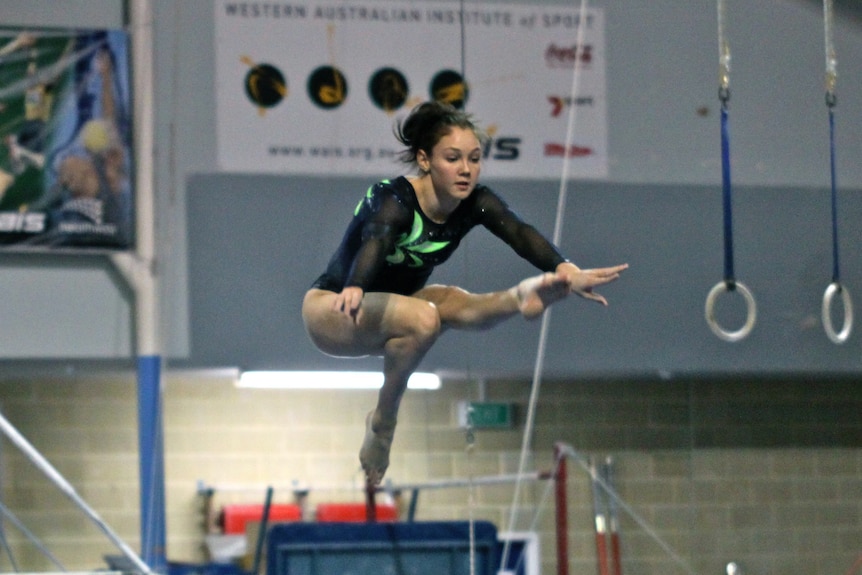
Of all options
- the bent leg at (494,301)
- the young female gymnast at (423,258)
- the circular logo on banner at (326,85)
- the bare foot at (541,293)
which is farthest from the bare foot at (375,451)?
the circular logo on banner at (326,85)

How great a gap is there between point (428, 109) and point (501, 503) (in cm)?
337

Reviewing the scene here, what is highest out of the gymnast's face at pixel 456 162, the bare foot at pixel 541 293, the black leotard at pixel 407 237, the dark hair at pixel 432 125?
the dark hair at pixel 432 125

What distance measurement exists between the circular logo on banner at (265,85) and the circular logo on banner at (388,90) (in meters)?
0.38

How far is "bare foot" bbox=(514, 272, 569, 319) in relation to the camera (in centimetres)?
275

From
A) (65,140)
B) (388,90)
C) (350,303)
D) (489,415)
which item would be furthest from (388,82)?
(350,303)

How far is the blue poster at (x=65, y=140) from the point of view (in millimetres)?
Result: 4930

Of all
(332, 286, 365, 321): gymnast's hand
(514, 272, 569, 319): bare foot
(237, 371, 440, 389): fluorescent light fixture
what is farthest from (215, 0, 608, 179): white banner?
(332, 286, 365, 321): gymnast's hand

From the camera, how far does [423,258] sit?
302 centimetres

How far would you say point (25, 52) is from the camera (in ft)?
16.3

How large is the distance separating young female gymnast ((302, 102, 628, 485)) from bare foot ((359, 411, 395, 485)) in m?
0.14

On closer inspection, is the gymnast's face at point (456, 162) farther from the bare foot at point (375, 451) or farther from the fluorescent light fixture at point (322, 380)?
the fluorescent light fixture at point (322, 380)

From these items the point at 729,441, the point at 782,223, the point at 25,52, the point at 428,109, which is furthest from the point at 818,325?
the point at 25,52

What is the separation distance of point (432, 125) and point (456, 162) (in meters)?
0.11

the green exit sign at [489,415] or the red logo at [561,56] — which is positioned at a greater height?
the red logo at [561,56]
